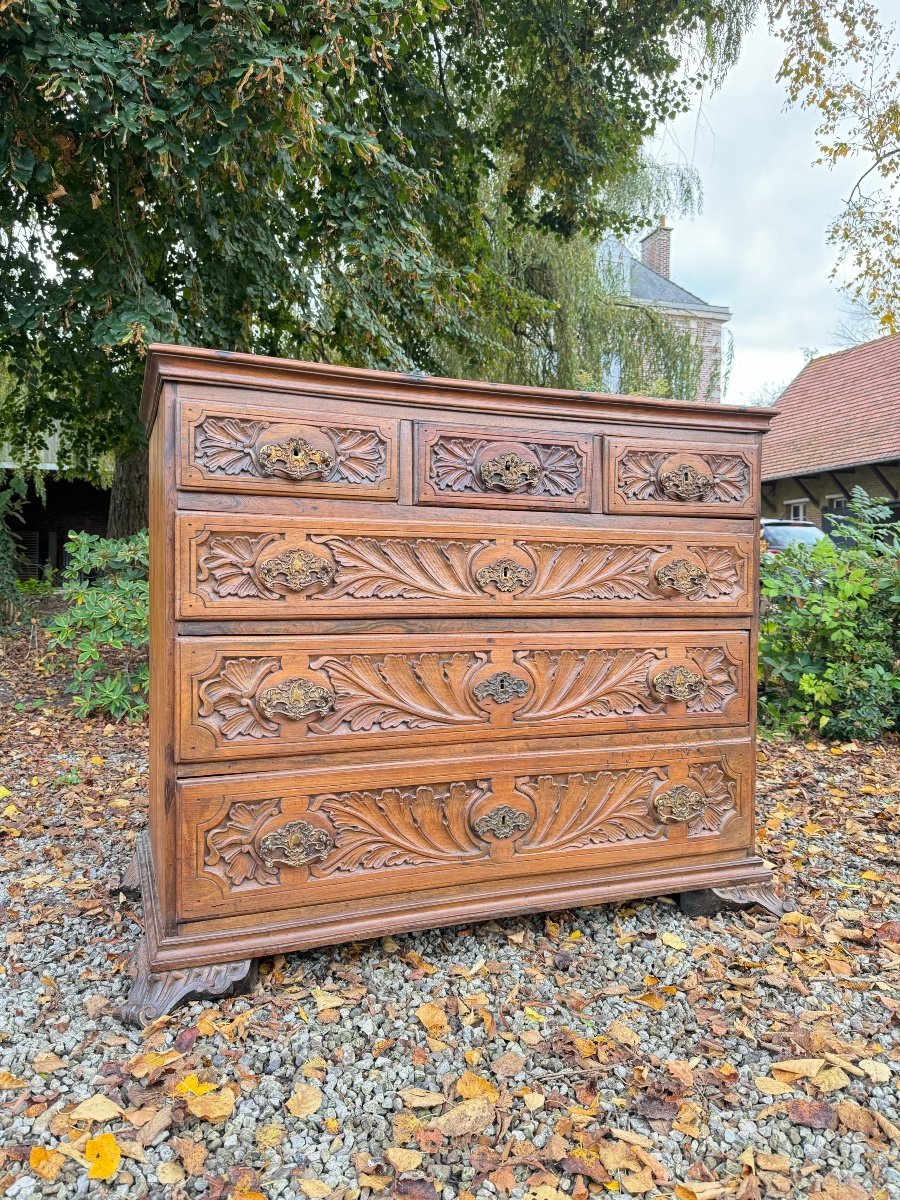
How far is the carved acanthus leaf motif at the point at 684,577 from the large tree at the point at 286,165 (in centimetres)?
246

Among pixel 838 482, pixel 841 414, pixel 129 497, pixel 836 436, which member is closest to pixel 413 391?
pixel 129 497

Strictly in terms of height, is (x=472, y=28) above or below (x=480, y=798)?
above

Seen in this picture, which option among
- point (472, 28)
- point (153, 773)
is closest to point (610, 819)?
point (153, 773)

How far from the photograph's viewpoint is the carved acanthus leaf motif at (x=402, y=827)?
165cm

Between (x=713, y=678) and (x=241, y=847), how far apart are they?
51.5 inches

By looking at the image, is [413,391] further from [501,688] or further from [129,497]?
[129,497]

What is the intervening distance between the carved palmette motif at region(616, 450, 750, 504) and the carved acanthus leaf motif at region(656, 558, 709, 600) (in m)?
0.18

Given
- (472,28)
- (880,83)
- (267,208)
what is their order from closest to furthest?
(267,208) < (472,28) < (880,83)

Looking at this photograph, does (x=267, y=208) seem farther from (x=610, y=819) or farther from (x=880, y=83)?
(x=880, y=83)

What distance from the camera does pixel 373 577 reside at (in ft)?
5.49

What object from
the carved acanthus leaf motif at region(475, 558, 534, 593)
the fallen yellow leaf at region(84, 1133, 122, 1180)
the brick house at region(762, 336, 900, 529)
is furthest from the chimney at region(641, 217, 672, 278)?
the fallen yellow leaf at region(84, 1133, 122, 1180)

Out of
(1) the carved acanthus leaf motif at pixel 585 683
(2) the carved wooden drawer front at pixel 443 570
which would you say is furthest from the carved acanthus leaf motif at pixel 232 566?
(1) the carved acanthus leaf motif at pixel 585 683

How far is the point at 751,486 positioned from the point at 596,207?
4937mm

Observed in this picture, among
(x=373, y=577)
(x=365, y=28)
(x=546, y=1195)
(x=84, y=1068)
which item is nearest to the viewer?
(x=546, y=1195)
